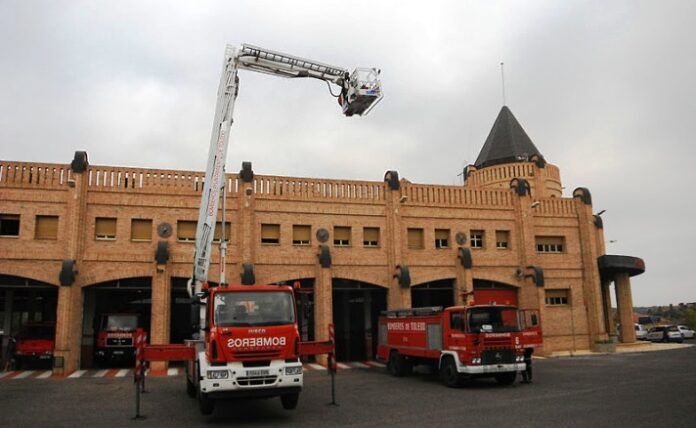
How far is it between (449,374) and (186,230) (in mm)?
13255

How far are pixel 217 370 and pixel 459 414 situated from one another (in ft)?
17.8

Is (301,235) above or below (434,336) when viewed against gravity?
above

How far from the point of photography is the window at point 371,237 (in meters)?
27.6

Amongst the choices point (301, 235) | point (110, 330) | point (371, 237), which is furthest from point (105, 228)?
point (371, 237)

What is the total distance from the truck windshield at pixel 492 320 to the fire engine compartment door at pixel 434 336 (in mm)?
1365

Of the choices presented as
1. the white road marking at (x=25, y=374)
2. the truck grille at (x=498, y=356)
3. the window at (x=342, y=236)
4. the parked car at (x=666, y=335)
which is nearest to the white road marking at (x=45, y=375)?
the white road marking at (x=25, y=374)

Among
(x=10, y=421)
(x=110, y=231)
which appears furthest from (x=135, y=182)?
(x=10, y=421)

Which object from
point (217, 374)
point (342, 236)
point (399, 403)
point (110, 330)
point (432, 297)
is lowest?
point (399, 403)

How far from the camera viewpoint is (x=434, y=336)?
1908 centimetres

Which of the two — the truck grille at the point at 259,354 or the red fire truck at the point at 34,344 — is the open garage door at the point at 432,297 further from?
the truck grille at the point at 259,354

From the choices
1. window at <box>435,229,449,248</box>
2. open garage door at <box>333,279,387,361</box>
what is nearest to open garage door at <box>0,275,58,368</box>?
open garage door at <box>333,279,387,361</box>

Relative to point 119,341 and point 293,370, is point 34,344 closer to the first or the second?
point 119,341

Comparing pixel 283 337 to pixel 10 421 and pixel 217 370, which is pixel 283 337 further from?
pixel 10 421

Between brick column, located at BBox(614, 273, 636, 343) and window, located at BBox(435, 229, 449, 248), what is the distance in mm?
11514
